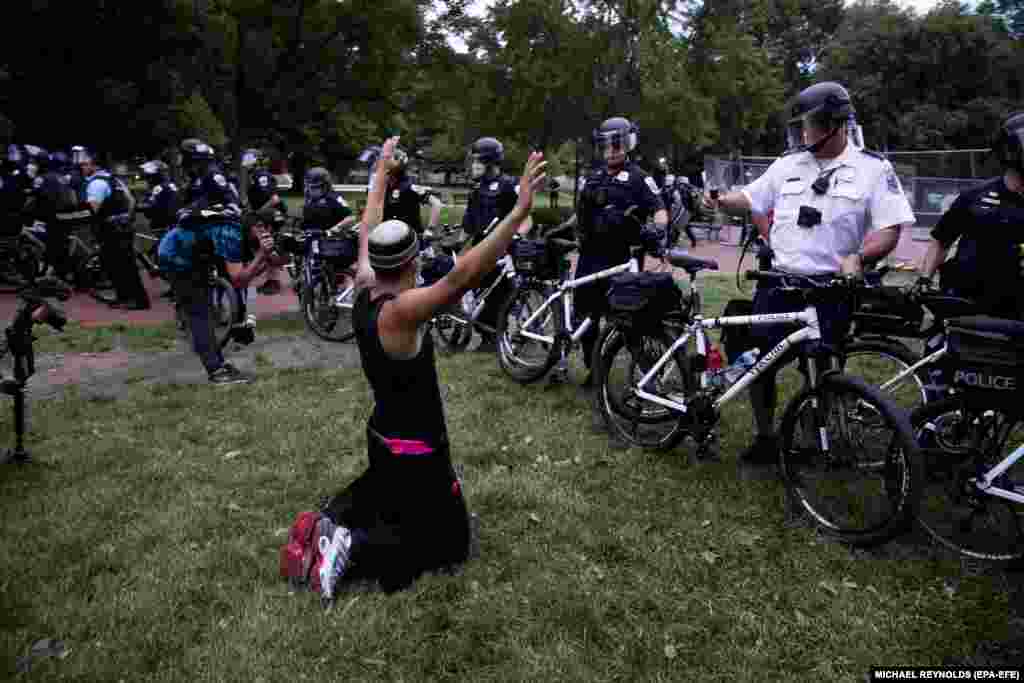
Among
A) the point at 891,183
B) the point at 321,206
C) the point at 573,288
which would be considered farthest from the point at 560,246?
the point at 321,206

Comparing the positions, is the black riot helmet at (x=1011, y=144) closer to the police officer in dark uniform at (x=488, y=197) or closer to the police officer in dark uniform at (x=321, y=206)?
the police officer in dark uniform at (x=488, y=197)

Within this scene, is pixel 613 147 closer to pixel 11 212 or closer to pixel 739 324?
pixel 739 324

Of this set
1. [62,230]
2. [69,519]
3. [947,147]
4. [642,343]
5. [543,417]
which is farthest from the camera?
[947,147]

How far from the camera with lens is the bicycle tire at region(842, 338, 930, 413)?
102 centimetres

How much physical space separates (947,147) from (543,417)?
43.0 meters

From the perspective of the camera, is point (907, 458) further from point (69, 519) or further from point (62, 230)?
point (62, 230)

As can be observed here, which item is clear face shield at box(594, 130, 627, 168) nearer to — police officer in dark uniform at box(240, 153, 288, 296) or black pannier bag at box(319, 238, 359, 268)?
black pannier bag at box(319, 238, 359, 268)

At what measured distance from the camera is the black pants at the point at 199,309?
698 centimetres

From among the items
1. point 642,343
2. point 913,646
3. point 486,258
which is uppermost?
point 486,258

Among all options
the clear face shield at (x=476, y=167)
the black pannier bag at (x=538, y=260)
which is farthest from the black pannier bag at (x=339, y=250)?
the black pannier bag at (x=538, y=260)

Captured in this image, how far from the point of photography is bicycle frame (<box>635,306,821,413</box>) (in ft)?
13.8

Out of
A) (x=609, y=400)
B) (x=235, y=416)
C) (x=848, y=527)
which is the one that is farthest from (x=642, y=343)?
(x=235, y=416)

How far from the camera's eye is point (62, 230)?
12.7 metres

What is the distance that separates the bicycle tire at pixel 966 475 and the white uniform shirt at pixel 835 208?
1.00 m
